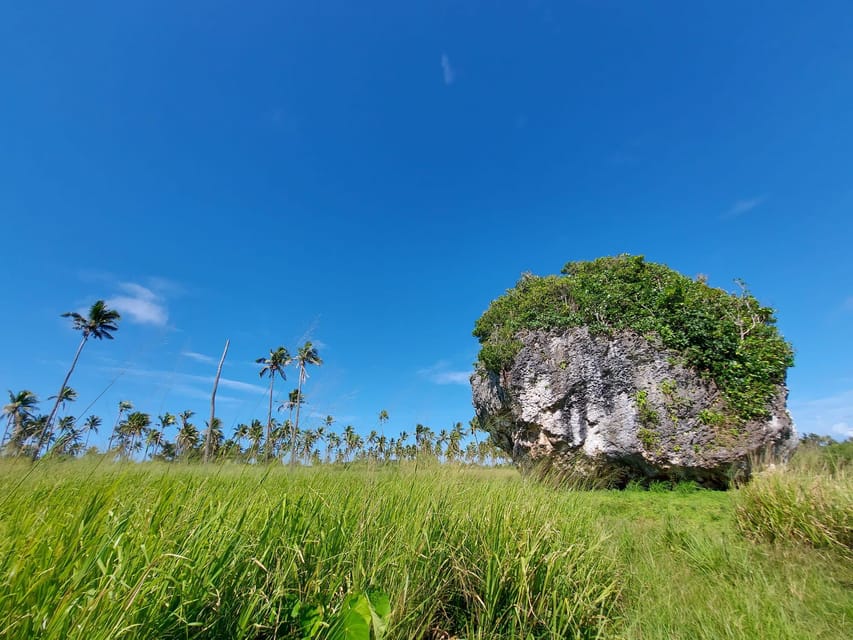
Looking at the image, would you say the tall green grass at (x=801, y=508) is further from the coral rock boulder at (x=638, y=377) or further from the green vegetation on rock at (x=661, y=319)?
the green vegetation on rock at (x=661, y=319)

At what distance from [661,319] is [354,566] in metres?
11.1

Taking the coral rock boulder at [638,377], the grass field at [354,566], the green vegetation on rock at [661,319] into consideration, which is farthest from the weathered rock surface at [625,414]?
the grass field at [354,566]

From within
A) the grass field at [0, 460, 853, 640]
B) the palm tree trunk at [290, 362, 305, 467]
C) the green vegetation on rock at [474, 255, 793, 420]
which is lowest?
the grass field at [0, 460, 853, 640]

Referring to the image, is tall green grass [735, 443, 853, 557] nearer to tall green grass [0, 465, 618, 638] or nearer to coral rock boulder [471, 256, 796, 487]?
coral rock boulder [471, 256, 796, 487]

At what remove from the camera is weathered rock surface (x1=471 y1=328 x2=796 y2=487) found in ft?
28.8

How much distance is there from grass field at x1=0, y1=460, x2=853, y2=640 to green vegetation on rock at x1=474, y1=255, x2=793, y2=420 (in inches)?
223

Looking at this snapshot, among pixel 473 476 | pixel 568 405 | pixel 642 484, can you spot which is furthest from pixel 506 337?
pixel 473 476

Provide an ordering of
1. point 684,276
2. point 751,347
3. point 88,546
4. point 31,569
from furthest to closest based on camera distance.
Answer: point 684,276
point 751,347
point 88,546
point 31,569

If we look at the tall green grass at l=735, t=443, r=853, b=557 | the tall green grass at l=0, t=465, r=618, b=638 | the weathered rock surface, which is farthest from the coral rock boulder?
the tall green grass at l=0, t=465, r=618, b=638

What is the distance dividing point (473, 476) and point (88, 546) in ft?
11.8

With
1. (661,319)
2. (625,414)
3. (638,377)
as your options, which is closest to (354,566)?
(625,414)

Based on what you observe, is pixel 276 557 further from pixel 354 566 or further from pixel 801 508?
pixel 801 508

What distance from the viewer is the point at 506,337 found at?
12.1 m

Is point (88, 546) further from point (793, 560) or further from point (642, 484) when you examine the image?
point (642, 484)
